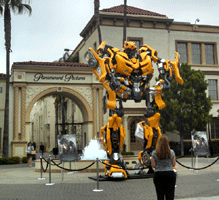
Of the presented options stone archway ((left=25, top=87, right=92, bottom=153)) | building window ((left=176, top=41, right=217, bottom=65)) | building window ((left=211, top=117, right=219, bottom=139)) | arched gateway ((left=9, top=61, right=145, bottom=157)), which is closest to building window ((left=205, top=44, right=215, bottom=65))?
→ building window ((left=176, top=41, right=217, bottom=65))

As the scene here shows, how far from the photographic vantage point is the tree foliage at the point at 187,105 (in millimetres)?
22766

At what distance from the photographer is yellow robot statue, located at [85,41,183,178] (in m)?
10.0

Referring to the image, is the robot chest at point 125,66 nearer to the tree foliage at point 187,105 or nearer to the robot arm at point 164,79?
the robot arm at point 164,79

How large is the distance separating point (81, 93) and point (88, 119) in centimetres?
193

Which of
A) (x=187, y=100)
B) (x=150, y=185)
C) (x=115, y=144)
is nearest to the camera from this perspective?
(x=150, y=185)

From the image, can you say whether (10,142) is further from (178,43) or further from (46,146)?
(46,146)

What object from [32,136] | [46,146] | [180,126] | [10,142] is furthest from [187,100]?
[32,136]

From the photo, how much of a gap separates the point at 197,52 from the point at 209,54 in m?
1.21

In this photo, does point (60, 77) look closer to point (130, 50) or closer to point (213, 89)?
point (130, 50)

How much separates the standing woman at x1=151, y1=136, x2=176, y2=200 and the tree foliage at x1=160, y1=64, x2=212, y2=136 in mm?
17823

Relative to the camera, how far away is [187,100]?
914 inches

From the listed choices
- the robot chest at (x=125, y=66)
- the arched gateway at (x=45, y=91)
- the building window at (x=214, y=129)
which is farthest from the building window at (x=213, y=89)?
the robot chest at (x=125, y=66)

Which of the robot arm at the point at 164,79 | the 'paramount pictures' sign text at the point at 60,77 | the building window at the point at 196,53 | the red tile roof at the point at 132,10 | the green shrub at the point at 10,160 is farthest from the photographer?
the building window at the point at 196,53

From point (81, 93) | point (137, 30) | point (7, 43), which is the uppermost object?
point (137, 30)
